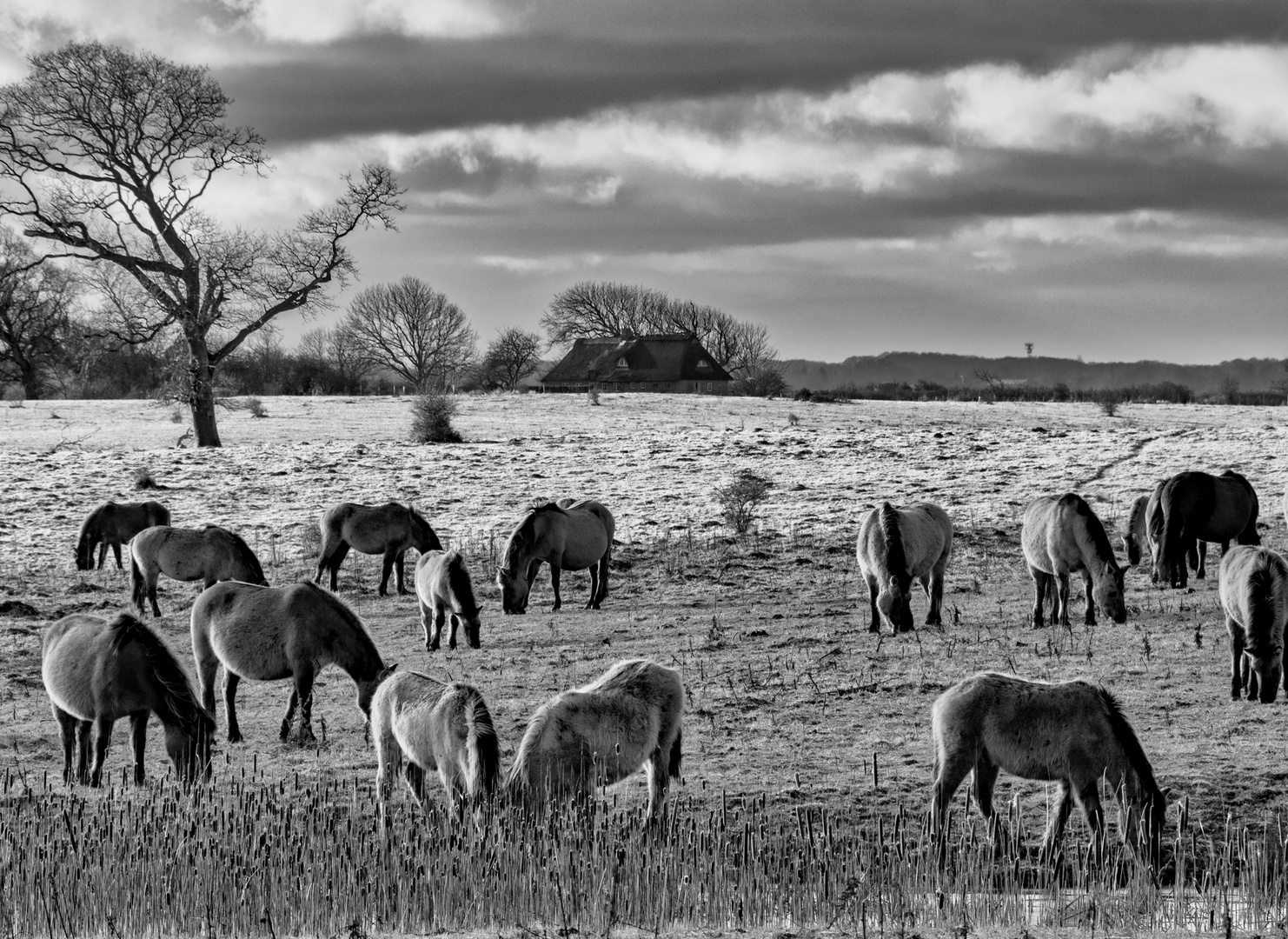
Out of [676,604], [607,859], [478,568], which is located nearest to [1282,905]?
[607,859]

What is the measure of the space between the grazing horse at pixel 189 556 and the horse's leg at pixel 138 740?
24.0 feet

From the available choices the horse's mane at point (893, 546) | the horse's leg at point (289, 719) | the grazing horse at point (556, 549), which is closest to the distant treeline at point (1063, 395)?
the grazing horse at point (556, 549)

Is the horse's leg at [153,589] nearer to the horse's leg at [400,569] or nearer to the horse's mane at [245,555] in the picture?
the horse's mane at [245,555]

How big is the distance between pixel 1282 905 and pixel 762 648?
Answer: 8068 mm

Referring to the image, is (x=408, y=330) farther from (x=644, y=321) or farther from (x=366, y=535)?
(x=366, y=535)

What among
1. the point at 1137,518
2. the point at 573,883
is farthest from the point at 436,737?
the point at 1137,518

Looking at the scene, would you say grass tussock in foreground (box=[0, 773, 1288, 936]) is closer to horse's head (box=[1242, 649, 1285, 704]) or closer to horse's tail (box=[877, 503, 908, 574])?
horse's head (box=[1242, 649, 1285, 704])

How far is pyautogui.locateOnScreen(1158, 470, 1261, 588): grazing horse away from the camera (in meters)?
16.8

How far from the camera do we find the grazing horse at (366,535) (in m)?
19.0

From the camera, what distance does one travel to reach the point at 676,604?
17.4m

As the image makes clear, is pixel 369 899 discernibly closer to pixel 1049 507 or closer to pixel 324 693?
pixel 324 693

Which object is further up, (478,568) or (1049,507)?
(1049,507)

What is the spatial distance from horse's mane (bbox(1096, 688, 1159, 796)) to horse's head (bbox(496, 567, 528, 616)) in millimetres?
9960

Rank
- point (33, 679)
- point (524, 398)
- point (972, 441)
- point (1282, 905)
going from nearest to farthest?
point (1282, 905)
point (33, 679)
point (972, 441)
point (524, 398)
